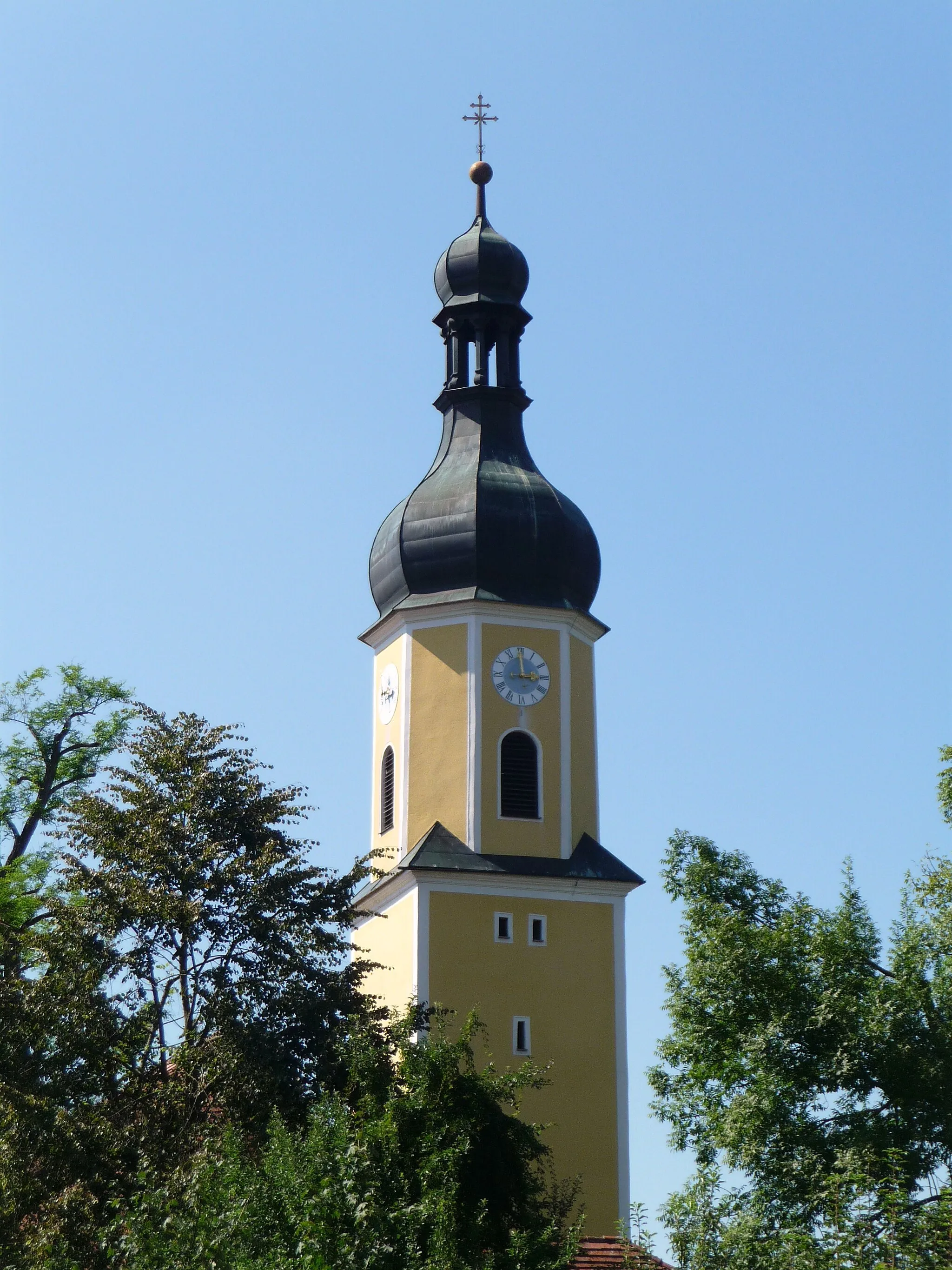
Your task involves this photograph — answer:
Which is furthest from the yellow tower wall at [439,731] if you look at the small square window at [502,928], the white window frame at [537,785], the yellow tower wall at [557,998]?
the yellow tower wall at [557,998]

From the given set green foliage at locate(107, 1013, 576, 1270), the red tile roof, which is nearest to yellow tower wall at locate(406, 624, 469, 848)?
the red tile roof

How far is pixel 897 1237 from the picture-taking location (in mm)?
16531

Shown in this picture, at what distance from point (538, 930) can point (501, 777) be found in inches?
89.1

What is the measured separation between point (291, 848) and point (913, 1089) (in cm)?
→ 694

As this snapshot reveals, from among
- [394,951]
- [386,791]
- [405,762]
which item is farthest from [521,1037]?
[386,791]

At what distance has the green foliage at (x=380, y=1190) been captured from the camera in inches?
651

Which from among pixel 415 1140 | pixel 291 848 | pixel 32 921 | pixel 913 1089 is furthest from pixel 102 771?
pixel 913 1089

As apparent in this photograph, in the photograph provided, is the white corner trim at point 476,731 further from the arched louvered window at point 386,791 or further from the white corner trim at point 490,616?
the arched louvered window at point 386,791

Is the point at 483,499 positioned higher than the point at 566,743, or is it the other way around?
the point at 483,499

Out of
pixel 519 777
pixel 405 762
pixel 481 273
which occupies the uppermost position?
pixel 481 273

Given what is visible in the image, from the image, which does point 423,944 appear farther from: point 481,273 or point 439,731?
point 481,273

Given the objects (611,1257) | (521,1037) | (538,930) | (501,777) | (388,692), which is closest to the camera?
(611,1257)

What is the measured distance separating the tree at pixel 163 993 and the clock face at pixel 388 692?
770 cm

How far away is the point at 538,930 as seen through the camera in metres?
29.8
